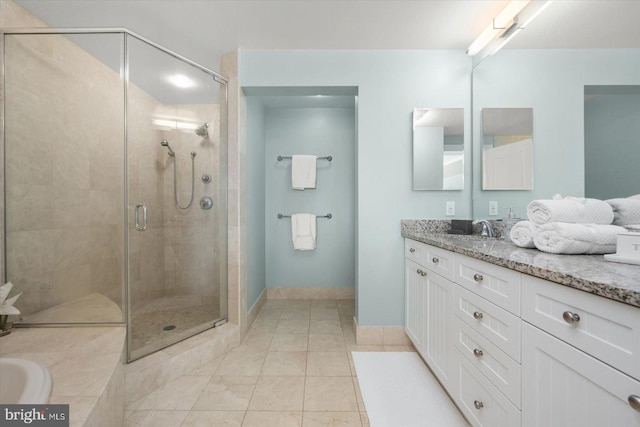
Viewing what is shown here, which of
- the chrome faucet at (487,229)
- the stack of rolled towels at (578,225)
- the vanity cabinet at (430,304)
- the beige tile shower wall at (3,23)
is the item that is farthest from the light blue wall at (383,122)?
the beige tile shower wall at (3,23)

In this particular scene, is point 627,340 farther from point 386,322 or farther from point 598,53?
point 386,322

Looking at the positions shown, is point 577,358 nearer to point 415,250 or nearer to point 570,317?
point 570,317

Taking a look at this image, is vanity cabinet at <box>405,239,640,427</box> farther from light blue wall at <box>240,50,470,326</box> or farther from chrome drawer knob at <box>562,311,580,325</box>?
light blue wall at <box>240,50,470,326</box>

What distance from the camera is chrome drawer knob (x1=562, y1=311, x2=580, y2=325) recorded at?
24.3 inches

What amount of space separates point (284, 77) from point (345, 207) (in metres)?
1.50

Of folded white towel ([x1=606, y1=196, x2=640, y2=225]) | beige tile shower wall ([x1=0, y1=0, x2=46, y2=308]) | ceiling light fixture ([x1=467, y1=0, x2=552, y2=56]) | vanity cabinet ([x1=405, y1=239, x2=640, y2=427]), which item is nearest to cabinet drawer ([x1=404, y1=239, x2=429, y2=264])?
vanity cabinet ([x1=405, y1=239, x2=640, y2=427])

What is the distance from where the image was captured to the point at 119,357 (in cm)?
114

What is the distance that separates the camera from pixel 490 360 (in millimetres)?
943

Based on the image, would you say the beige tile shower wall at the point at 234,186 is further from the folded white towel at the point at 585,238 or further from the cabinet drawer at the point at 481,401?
the folded white towel at the point at 585,238

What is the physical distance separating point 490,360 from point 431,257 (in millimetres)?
622

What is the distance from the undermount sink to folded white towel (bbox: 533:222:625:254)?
1879 mm

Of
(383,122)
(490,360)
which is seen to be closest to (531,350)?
(490,360)

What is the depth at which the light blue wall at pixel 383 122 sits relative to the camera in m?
1.95

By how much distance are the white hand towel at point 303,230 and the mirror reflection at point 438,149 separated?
4.06 ft
